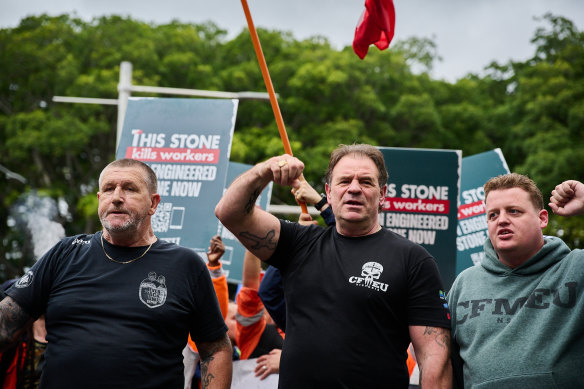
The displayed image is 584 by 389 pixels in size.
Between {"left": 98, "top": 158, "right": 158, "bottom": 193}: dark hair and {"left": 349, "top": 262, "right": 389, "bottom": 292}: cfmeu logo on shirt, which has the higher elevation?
{"left": 98, "top": 158, "right": 158, "bottom": 193}: dark hair

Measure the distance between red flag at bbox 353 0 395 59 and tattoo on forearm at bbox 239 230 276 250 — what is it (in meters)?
1.52

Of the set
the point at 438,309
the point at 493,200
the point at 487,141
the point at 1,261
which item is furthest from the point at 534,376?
the point at 1,261

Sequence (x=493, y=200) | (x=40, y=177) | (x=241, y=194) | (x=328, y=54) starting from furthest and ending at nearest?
1. (x=328, y=54)
2. (x=40, y=177)
3. (x=493, y=200)
4. (x=241, y=194)

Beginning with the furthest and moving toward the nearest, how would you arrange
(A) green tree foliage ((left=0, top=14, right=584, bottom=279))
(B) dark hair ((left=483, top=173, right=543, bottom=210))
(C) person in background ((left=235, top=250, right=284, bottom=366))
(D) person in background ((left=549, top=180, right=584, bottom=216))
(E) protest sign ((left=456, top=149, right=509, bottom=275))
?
(A) green tree foliage ((left=0, top=14, right=584, bottom=279)), (E) protest sign ((left=456, top=149, right=509, bottom=275)), (C) person in background ((left=235, top=250, right=284, bottom=366)), (B) dark hair ((left=483, top=173, right=543, bottom=210)), (D) person in background ((left=549, top=180, right=584, bottom=216))

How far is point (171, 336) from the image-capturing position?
294cm

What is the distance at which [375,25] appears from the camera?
3842 millimetres

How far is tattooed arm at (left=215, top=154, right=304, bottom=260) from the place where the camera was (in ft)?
9.14

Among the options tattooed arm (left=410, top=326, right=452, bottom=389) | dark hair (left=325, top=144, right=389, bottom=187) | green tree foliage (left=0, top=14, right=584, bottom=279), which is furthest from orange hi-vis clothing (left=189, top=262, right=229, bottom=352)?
green tree foliage (left=0, top=14, right=584, bottom=279)

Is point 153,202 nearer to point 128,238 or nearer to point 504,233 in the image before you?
point 128,238

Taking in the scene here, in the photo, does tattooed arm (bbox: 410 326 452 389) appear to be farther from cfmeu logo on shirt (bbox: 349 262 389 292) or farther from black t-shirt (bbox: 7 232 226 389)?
black t-shirt (bbox: 7 232 226 389)

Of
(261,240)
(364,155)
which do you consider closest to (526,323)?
(364,155)

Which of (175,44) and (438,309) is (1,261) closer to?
(175,44)

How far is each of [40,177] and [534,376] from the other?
17046mm

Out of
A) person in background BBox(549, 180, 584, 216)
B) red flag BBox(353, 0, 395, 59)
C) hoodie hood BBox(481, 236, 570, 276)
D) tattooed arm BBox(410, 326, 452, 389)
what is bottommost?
tattooed arm BBox(410, 326, 452, 389)
